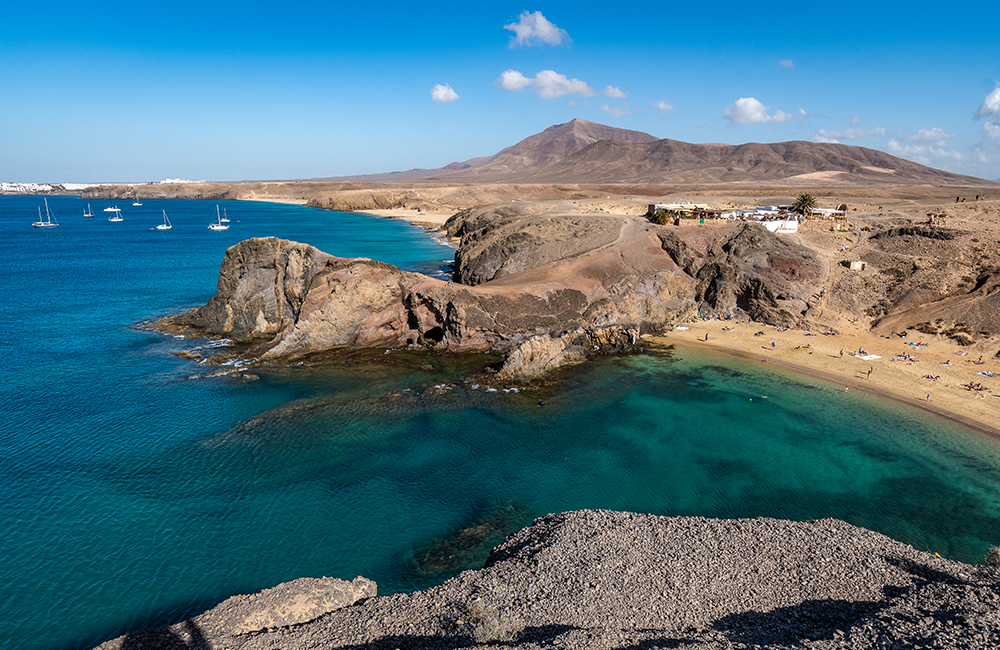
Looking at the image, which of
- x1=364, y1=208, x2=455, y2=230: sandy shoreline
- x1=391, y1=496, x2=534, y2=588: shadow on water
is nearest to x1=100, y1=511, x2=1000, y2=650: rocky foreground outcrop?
x1=391, y1=496, x2=534, y2=588: shadow on water

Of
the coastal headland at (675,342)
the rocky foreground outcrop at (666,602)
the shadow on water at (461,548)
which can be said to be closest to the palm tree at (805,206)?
the coastal headland at (675,342)

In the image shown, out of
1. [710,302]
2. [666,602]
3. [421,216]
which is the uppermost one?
[421,216]

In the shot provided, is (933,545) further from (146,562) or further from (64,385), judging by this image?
(64,385)

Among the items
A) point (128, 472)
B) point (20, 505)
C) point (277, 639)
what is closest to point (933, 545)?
point (277, 639)

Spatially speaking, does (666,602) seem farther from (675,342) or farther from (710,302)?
(710,302)

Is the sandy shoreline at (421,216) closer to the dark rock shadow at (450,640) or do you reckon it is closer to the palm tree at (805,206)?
the palm tree at (805,206)

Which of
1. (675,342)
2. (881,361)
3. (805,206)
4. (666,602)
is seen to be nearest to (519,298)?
(675,342)
